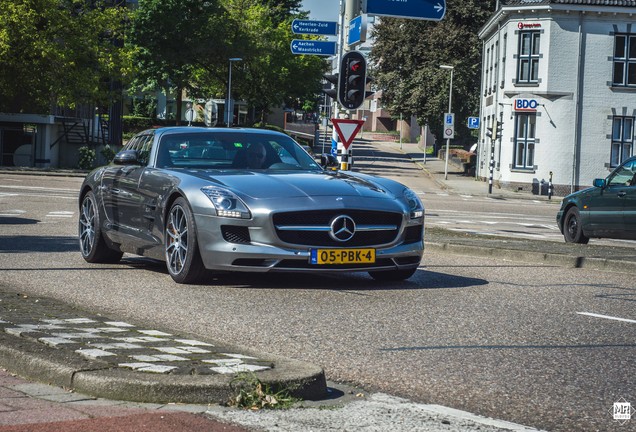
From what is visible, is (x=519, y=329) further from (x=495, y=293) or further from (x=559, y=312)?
(x=495, y=293)

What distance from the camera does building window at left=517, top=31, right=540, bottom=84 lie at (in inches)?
1945

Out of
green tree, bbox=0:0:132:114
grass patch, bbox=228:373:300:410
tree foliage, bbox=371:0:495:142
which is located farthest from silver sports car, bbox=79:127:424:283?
tree foliage, bbox=371:0:495:142

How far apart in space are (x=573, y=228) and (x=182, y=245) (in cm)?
1156

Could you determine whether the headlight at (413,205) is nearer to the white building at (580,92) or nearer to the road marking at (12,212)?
the road marking at (12,212)

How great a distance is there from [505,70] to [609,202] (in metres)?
Answer: 33.2

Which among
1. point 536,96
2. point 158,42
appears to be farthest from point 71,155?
point 536,96

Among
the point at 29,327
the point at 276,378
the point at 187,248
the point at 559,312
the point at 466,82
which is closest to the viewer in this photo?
the point at 276,378

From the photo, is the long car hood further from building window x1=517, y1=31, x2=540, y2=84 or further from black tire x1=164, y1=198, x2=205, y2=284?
building window x1=517, y1=31, x2=540, y2=84

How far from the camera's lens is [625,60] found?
48.7m

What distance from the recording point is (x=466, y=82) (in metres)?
67.1

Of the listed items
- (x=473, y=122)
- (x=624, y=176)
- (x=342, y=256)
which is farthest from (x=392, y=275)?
(x=473, y=122)

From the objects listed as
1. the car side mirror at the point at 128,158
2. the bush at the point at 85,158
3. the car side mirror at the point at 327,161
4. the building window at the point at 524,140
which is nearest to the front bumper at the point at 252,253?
the car side mirror at the point at 128,158

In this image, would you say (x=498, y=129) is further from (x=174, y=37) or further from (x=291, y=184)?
(x=291, y=184)

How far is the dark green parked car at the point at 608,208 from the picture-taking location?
717 inches
